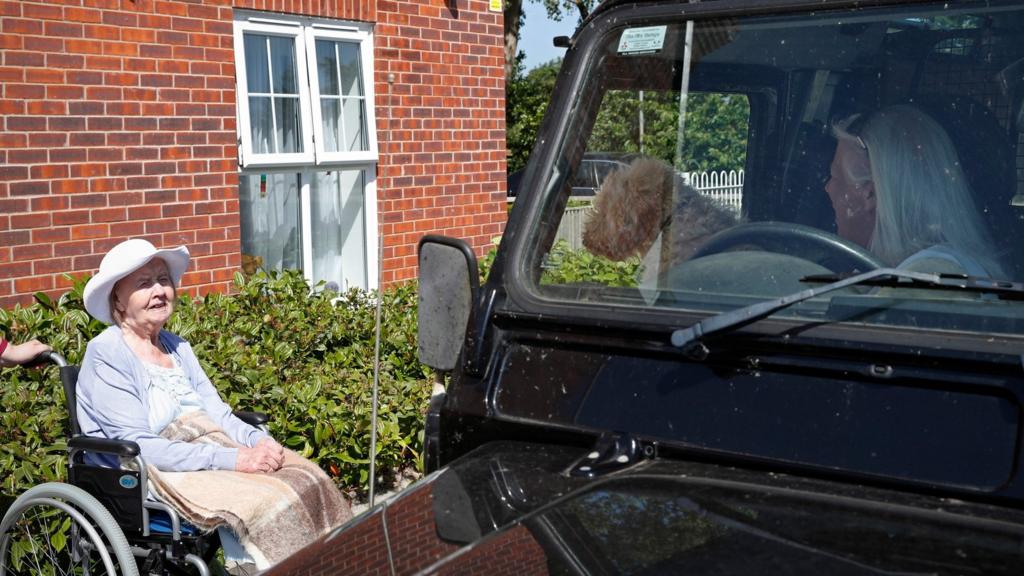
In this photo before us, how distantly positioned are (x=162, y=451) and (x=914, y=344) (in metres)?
2.73

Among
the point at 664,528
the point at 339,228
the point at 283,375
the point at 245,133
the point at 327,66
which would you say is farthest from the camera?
the point at 339,228

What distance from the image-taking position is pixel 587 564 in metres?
1.78

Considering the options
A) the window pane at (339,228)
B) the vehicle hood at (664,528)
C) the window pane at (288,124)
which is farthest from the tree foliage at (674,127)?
the window pane at (339,228)

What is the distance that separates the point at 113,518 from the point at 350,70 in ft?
16.1

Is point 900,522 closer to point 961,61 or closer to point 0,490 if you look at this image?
point 961,61

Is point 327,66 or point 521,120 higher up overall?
point 327,66

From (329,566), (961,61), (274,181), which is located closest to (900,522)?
(329,566)

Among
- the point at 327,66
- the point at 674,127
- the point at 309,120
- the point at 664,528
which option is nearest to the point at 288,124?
the point at 309,120

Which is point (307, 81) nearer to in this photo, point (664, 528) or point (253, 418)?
point (253, 418)

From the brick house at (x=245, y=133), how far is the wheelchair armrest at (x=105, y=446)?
6.53 ft

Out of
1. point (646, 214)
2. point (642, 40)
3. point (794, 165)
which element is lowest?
point (646, 214)

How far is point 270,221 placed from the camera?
26.2 feet

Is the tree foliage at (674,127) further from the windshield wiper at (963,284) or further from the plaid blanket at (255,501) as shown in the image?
the plaid blanket at (255,501)

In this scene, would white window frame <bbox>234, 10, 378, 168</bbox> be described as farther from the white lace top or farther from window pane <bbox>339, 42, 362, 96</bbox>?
the white lace top
